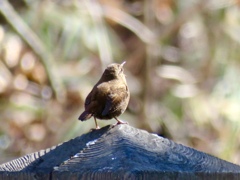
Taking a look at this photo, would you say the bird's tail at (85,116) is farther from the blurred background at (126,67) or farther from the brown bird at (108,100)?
the blurred background at (126,67)

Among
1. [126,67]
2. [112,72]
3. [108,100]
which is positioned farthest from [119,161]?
[126,67]

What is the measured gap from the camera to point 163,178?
6.44 ft

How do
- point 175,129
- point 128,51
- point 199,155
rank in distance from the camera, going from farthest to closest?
1. point 128,51
2. point 175,129
3. point 199,155

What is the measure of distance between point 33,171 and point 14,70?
5.04m

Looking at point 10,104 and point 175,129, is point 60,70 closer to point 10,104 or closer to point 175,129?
point 10,104

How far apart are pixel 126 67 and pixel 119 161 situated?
5.47 m

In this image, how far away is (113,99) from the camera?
2.46 meters

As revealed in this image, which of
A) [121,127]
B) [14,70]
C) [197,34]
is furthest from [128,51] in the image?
[121,127]

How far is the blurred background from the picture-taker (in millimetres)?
6543

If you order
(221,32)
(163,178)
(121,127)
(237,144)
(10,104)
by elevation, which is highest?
(221,32)

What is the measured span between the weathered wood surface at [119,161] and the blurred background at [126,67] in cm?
406

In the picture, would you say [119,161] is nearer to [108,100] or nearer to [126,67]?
[108,100]

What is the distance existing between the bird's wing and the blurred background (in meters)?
3.72

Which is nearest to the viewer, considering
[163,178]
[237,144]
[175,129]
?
[163,178]
